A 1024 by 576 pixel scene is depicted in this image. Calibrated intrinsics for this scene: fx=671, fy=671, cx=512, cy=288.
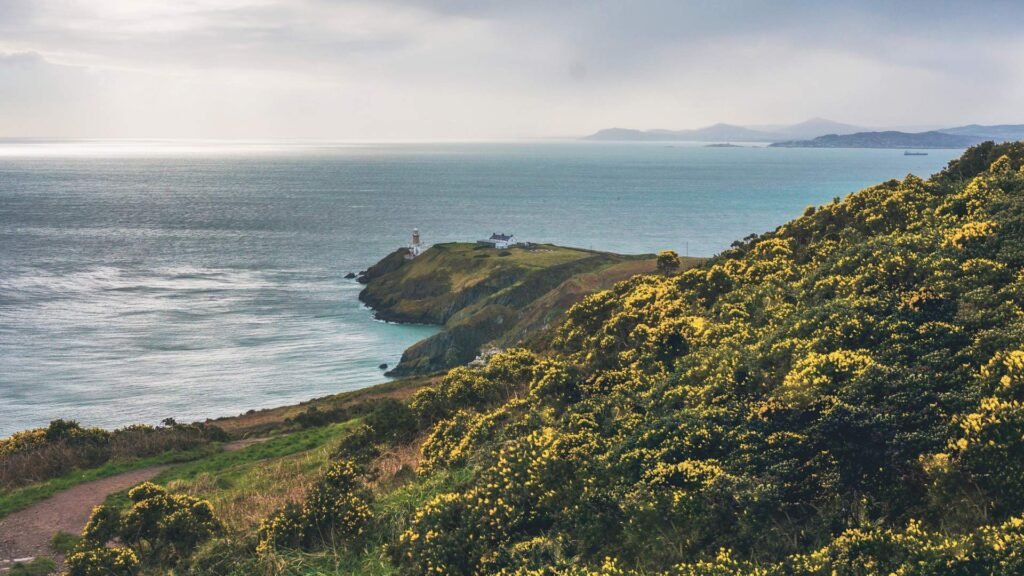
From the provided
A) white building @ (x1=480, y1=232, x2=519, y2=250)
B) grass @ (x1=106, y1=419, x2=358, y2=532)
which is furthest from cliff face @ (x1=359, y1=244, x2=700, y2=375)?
grass @ (x1=106, y1=419, x2=358, y2=532)

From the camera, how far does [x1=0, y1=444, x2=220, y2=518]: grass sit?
2348 centimetres

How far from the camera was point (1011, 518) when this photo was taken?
848 cm

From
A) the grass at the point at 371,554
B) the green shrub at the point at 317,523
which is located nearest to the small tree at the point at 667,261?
the grass at the point at 371,554

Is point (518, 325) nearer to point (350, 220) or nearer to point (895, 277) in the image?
point (895, 277)

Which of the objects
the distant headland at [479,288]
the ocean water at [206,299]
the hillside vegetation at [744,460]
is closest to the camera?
the hillside vegetation at [744,460]

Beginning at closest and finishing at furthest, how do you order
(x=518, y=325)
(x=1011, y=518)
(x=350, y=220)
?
(x=1011, y=518) → (x=518, y=325) → (x=350, y=220)

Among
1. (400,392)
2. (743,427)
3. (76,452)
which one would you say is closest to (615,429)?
(743,427)

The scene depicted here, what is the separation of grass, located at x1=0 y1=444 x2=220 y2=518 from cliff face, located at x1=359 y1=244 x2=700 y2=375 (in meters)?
30.2

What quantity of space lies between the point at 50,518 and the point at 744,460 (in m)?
22.4

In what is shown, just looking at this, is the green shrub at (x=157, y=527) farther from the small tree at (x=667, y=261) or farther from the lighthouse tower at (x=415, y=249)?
the lighthouse tower at (x=415, y=249)

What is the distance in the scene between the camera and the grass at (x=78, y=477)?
23.5 m

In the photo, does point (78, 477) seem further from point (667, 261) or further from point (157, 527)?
point (667, 261)

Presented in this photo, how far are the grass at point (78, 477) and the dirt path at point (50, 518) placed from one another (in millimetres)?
375

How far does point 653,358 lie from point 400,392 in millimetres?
28796
